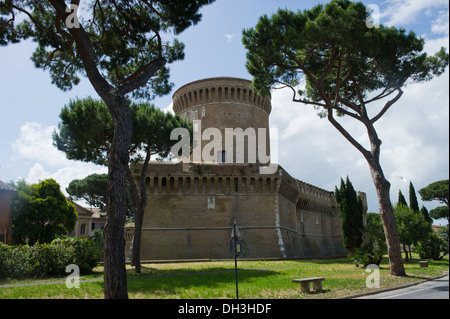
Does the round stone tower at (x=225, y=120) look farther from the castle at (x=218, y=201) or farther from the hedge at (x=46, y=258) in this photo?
the hedge at (x=46, y=258)

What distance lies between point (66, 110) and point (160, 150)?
14.7ft

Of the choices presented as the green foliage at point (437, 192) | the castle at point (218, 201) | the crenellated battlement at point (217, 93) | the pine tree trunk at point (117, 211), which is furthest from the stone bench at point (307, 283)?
the green foliage at point (437, 192)

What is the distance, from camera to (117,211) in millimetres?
6895

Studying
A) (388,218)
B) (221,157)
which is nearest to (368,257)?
(388,218)

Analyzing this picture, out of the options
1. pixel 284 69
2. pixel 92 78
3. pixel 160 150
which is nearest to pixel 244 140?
pixel 160 150

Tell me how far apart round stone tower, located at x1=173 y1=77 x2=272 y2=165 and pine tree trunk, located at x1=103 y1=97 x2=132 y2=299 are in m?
18.7

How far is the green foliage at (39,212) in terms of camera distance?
25047 mm

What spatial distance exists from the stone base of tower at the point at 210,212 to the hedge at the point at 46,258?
839 cm

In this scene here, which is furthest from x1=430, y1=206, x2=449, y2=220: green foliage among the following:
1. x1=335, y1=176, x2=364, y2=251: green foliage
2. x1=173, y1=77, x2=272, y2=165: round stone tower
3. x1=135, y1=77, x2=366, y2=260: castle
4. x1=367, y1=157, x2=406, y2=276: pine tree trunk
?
x1=367, y1=157, x2=406, y2=276: pine tree trunk

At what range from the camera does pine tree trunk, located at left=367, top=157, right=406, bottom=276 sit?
39.5 ft

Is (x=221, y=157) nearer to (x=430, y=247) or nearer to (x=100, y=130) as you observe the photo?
(x=100, y=130)

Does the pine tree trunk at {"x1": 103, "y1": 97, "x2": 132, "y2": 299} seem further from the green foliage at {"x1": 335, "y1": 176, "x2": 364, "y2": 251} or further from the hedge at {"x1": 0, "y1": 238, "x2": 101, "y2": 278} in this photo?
the green foliage at {"x1": 335, "y1": 176, "x2": 364, "y2": 251}

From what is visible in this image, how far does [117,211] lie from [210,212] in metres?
16.8
